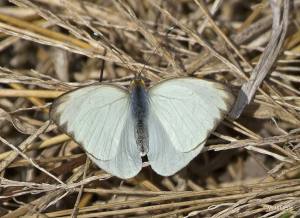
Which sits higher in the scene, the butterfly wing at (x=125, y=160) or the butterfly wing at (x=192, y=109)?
the butterfly wing at (x=192, y=109)

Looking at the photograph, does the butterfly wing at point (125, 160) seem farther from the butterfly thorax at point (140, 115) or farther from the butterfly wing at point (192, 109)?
the butterfly wing at point (192, 109)

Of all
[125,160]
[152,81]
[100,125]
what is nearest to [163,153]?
[125,160]

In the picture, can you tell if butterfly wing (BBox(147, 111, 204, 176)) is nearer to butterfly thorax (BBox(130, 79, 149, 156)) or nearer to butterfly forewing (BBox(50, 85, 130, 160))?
butterfly thorax (BBox(130, 79, 149, 156))

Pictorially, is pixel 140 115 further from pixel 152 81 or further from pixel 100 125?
pixel 152 81

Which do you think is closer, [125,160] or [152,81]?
[125,160]

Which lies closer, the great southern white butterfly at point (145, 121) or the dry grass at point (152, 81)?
the great southern white butterfly at point (145, 121)

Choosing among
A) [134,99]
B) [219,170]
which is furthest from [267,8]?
[134,99]

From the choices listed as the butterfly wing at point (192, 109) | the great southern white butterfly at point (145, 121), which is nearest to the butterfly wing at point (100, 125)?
the great southern white butterfly at point (145, 121)
